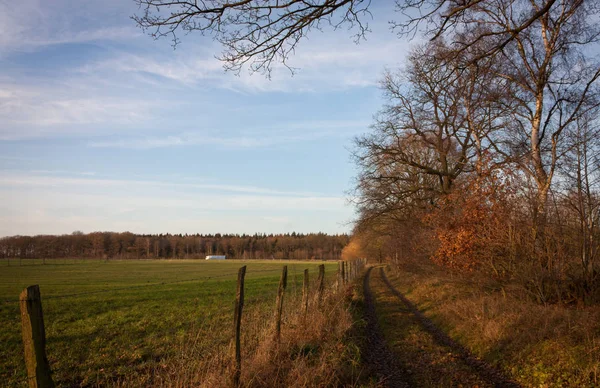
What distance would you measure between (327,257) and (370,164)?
483ft

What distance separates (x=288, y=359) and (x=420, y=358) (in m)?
3.04

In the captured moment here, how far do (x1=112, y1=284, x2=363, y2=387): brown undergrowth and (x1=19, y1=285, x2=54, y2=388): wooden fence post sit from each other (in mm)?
1410

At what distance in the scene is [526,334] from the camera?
299 inches

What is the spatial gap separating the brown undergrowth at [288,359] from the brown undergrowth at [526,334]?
2.67 meters

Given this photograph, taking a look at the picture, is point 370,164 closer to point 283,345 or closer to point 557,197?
point 557,197

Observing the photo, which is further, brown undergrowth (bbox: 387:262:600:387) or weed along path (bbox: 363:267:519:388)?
weed along path (bbox: 363:267:519:388)

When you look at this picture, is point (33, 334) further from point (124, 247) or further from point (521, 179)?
point (124, 247)

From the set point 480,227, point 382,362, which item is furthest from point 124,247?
point 382,362

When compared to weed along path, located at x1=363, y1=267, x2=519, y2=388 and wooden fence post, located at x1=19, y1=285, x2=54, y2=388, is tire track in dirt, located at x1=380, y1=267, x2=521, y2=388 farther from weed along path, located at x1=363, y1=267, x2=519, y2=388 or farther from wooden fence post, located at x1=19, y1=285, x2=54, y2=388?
wooden fence post, located at x1=19, y1=285, x2=54, y2=388

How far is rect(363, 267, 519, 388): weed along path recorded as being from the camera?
244 inches

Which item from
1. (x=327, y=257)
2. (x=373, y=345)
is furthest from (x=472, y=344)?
(x=327, y=257)

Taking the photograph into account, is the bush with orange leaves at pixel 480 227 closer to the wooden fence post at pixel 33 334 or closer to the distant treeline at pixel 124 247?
the wooden fence post at pixel 33 334

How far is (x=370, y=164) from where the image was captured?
70.6 feet

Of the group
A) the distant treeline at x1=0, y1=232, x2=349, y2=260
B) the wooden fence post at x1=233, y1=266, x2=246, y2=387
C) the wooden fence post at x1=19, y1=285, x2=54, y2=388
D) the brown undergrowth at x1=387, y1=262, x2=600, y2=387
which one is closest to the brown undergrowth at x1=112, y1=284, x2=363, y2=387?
the wooden fence post at x1=233, y1=266, x2=246, y2=387
